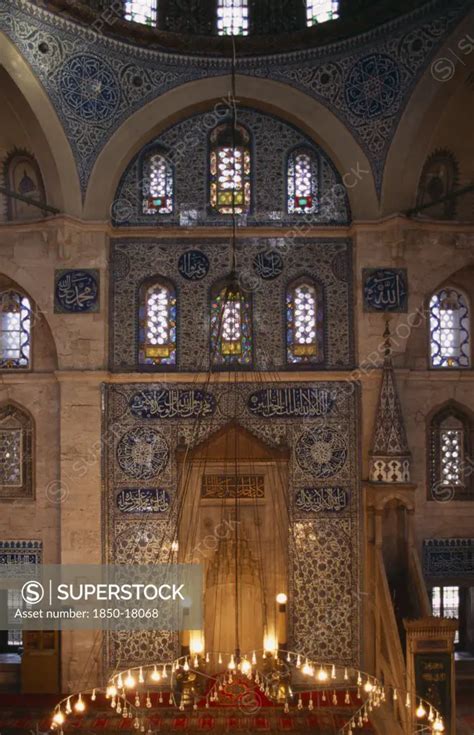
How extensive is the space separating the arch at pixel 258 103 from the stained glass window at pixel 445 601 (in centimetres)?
513

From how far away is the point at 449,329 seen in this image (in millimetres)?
10039

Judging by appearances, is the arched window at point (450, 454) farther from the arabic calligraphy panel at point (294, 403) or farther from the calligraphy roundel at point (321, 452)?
the arabic calligraphy panel at point (294, 403)

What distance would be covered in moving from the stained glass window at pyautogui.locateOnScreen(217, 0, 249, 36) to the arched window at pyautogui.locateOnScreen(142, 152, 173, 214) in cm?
202

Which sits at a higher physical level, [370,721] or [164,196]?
[164,196]

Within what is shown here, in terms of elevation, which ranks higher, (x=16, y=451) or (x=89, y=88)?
(x=89, y=88)

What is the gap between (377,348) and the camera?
31.2 ft

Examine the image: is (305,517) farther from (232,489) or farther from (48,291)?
(48,291)

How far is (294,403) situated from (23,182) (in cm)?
481

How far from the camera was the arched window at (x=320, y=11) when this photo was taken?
32.6 feet

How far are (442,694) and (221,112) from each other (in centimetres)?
771

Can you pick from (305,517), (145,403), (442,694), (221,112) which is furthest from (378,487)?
(221,112)

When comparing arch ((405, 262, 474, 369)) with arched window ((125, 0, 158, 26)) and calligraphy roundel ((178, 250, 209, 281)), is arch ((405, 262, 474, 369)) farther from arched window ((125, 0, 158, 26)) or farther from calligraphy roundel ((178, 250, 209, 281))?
arched window ((125, 0, 158, 26))

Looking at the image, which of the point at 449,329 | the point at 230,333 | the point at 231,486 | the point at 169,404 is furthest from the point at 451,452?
the point at 169,404

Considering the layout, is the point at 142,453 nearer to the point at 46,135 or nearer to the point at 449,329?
the point at 46,135
